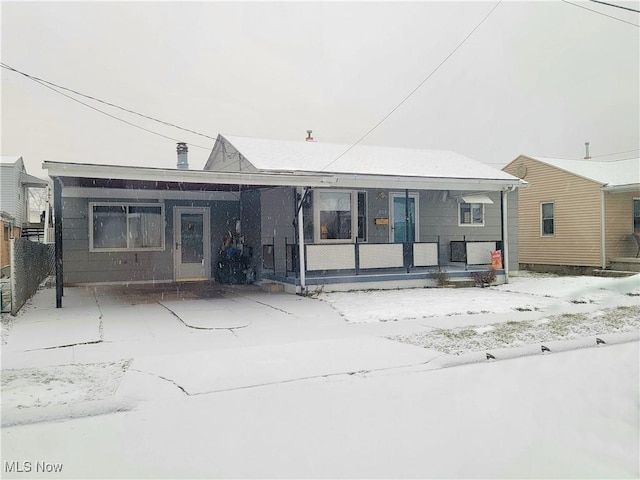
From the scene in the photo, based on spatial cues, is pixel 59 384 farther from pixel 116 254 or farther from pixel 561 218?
pixel 561 218

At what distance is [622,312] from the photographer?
10.4 m

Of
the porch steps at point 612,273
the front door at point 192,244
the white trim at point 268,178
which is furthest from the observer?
the porch steps at point 612,273

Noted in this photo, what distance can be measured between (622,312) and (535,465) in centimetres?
809

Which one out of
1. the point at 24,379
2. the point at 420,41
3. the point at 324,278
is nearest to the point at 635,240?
the point at 420,41

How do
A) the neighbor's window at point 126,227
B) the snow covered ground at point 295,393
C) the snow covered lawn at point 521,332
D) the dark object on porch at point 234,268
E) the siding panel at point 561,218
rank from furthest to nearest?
the siding panel at point 561,218 → the dark object on porch at point 234,268 → the neighbor's window at point 126,227 → the snow covered lawn at point 521,332 → the snow covered ground at point 295,393

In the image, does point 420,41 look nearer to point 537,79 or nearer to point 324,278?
point 537,79

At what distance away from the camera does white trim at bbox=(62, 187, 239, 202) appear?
47.6 feet

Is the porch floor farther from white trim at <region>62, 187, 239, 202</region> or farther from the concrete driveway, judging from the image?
white trim at <region>62, 187, 239, 202</region>

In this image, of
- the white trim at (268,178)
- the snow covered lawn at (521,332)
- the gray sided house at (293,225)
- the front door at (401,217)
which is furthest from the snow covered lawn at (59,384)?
the front door at (401,217)

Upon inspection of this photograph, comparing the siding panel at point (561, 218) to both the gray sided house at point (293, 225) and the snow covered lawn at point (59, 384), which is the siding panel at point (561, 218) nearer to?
the gray sided house at point (293, 225)

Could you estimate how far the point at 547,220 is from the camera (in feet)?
71.5

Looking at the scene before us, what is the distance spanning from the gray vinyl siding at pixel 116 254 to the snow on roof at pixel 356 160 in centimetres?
228

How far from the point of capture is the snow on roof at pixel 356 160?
556 inches

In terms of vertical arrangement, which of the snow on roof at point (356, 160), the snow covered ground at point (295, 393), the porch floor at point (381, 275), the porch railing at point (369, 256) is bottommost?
the snow covered ground at point (295, 393)
